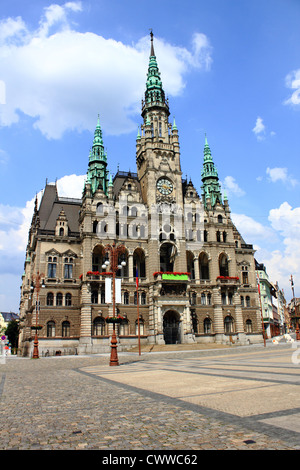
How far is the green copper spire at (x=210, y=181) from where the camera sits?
71206 mm

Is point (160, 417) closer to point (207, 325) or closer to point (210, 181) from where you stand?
point (207, 325)

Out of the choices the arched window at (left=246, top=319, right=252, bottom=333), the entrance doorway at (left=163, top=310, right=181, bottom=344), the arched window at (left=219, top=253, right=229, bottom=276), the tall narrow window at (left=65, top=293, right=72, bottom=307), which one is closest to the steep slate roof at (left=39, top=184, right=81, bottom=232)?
the tall narrow window at (left=65, top=293, right=72, bottom=307)

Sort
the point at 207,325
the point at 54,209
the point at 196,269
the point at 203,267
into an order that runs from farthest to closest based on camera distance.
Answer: the point at 203,267
the point at 54,209
the point at 196,269
the point at 207,325

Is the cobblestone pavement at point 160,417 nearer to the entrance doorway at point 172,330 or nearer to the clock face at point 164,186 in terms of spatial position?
the entrance doorway at point 172,330

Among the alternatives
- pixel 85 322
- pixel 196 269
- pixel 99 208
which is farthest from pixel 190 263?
pixel 85 322

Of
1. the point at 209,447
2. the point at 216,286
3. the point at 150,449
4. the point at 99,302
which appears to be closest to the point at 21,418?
the point at 150,449

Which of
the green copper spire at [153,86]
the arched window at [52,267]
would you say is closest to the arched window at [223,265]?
the arched window at [52,267]

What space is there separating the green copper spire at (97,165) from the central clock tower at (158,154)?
20.5ft

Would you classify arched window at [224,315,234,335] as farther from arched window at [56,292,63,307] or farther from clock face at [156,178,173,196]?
arched window at [56,292,63,307]

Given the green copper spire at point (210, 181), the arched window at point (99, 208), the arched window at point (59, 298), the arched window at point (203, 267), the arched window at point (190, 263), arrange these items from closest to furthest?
1. the arched window at point (59, 298)
2. the arched window at point (99, 208)
3. the arched window at point (190, 263)
4. the arched window at point (203, 267)
5. the green copper spire at point (210, 181)

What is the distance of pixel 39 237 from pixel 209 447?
52.4m

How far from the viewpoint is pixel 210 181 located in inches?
2901

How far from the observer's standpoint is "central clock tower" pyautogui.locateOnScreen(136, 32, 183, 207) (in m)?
62.1

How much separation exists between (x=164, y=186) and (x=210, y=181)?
1443 centimetres
